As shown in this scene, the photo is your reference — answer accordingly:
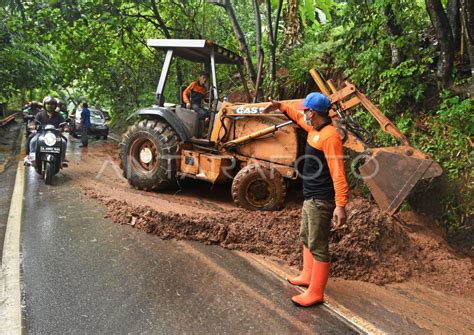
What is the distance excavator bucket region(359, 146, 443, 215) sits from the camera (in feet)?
15.0

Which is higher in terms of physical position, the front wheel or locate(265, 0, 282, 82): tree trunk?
locate(265, 0, 282, 82): tree trunk

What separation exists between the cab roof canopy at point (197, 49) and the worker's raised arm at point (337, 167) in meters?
3.89

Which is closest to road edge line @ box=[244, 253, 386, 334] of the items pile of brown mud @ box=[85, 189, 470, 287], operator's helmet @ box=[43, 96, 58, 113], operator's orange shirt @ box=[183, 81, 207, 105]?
pile of brown mud @ box=[85, 189, 470, 287]

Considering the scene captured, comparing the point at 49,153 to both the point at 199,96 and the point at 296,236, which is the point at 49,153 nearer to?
the point at 199,96

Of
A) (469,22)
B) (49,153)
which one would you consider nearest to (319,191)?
(469,22)

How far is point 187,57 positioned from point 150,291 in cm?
517

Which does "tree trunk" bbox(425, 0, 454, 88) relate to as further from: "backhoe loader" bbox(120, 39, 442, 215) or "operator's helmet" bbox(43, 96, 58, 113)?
"operator's helmet" bbox(43, 96, 58, 113)

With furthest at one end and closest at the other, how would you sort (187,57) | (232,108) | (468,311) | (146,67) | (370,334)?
(146,67) → (187,57) → (232,108) → (468,311) → (370,334)

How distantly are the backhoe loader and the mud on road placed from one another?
0.40m

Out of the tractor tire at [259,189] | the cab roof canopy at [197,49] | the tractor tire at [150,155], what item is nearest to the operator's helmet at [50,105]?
the tractor tire at [150,155]

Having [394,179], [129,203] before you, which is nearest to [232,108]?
[129,203]

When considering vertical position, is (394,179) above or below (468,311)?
above

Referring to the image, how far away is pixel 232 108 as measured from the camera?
6367 mm

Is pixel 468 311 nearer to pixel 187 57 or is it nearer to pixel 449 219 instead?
pixel 449 219
